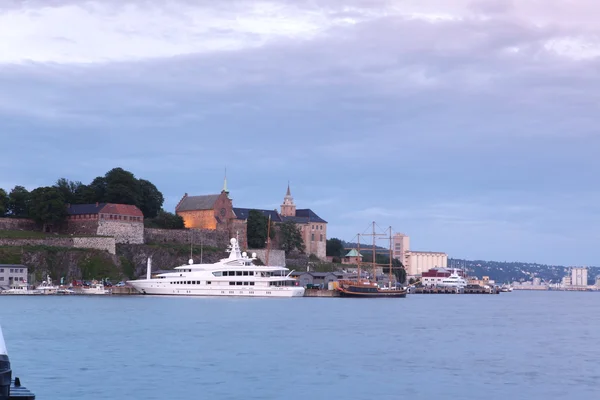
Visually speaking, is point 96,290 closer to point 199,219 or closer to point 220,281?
point 220,281

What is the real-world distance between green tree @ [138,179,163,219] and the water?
2151 inches

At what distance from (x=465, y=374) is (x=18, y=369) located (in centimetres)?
1447

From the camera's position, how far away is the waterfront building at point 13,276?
91325mm

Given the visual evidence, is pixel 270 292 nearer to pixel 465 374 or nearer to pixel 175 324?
pixel 175 324

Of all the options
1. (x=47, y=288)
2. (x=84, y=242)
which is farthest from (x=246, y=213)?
(x=47, y=288)

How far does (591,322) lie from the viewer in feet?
203

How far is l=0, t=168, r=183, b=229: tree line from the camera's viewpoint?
104 meters

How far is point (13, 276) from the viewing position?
92.4 meters

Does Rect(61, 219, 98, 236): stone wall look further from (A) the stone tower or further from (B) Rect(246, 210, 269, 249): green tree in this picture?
(A) the stone tower

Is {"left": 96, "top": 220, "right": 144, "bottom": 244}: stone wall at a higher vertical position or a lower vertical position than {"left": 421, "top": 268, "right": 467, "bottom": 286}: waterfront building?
higher

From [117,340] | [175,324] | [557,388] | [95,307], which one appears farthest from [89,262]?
[557,388]

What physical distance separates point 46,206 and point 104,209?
5972 millimetres

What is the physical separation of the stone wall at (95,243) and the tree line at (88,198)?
631 centimetres

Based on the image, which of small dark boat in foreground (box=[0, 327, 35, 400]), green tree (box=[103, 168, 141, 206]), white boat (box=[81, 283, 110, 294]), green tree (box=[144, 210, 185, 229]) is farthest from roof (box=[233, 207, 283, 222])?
small dark boat in foreground (box=[0, 327, 35, 400])
